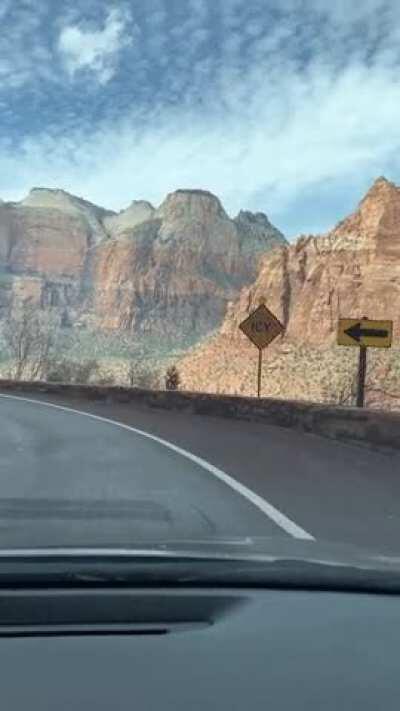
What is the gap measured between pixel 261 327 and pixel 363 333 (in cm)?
486

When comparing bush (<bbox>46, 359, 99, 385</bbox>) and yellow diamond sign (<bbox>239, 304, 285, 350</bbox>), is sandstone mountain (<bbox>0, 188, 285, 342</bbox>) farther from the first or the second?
yellow diamond sign (<bbox>239, 304, 285, 350</bbox>)

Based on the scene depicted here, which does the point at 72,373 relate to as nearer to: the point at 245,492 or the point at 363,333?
the point at 363,333

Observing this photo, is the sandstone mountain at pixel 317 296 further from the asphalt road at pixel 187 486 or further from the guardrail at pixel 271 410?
the asphalt road at pixel 187 486

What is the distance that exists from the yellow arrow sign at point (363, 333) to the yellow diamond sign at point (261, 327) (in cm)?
418

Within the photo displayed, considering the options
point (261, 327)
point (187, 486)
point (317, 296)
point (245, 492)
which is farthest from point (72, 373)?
point (245, 492)

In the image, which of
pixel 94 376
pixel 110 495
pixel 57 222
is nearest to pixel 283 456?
pixel 110 495

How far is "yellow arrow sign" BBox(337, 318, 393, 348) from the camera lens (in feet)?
67.3

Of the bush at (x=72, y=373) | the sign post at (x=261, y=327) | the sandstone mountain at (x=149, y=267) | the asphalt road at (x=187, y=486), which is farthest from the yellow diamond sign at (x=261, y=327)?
the sandstone mountain at (x=149, y=267)

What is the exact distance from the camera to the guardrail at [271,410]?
1472 cm

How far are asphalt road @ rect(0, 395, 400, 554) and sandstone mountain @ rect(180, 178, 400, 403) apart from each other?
54254mm

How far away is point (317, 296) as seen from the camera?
91.0 m

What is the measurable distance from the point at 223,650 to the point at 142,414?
2109 centimetres

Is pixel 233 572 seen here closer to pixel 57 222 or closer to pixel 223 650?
pixel 223 650

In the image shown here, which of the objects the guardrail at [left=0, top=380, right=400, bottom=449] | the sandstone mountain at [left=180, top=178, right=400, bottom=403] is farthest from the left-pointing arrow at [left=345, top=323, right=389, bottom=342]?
the sandstone mountain at [left=180, top=178, right=400, bottom=403]
